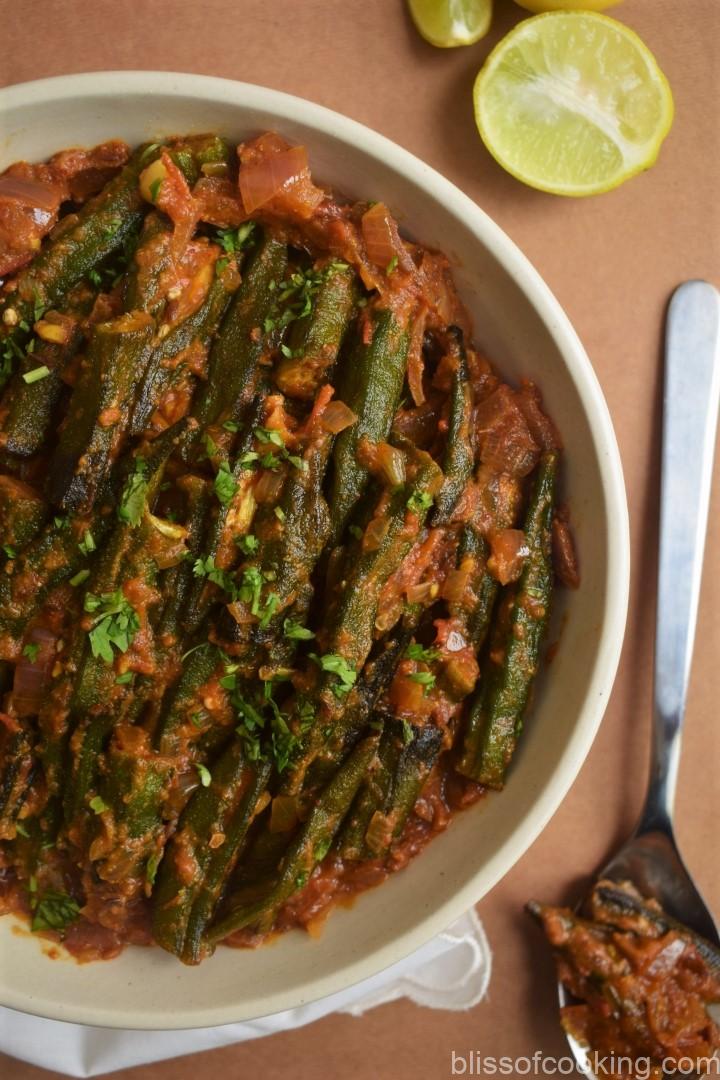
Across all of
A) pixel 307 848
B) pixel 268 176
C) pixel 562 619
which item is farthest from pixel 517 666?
pixel 268 176

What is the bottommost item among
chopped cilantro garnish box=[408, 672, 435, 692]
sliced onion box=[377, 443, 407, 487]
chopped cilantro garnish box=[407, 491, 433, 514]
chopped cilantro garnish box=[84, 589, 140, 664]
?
chopped cilantro garnish box=[84, 589, 140, 664]

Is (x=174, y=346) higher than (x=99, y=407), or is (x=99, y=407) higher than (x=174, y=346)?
(x=174, y=346)

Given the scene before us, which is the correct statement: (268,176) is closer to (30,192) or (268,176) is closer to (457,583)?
(30,192)

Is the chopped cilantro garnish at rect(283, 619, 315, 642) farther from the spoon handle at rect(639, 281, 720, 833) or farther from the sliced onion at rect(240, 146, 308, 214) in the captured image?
the spoon handle at rect(639, 281, 720, 833)

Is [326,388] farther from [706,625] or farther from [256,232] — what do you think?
[706,625]

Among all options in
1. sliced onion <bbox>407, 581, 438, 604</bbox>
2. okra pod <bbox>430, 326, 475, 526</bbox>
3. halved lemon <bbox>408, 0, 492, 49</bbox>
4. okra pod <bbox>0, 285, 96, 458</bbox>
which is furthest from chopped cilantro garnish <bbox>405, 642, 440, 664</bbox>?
halved lemon <bbox>408, 0, 492, 49</bbox>

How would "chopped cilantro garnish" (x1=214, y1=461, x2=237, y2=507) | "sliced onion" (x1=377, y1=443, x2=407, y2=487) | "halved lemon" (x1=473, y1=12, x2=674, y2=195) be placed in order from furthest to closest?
"halved lemon" (x1=473, y1=12, x2=674, y2=195) → "sliced onion" (x1=377, y1=443, x2=407, y2=487) → "chopped cilantro garnish" (x1=214, y1=461, x2=237, y2=507)

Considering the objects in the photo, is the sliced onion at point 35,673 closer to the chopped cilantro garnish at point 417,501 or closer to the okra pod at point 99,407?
the okra pod at point 99,407
